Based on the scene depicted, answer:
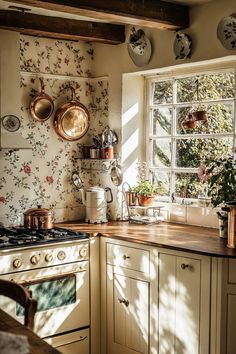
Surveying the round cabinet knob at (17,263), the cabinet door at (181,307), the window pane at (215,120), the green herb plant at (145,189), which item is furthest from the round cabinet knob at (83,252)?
the window pane at (215,120)

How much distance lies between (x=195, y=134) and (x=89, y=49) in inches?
46.4

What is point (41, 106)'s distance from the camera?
4.17 m

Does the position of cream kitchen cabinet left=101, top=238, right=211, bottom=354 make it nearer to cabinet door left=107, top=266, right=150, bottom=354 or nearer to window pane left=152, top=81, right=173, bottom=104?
cabinet door left=107, top=266, right=150, bottom=354

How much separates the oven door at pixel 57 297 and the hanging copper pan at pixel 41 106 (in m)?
1.21

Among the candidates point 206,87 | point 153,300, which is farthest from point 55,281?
point 206,87

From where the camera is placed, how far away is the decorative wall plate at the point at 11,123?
3.82 meters

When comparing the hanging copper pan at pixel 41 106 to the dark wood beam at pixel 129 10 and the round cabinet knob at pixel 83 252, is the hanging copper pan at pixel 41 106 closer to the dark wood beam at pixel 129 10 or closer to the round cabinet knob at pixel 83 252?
the dark wood beam at pixel 129 10

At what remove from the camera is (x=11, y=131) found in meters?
3.86

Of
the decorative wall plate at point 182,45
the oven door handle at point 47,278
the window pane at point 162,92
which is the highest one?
the decorative wall plate at point 182,45

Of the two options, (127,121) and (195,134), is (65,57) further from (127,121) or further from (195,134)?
(195,134)

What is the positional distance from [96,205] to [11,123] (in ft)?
3.01

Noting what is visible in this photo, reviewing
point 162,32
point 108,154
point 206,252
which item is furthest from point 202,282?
point 162,32

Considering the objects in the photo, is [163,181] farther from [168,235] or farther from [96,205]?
[168,235]

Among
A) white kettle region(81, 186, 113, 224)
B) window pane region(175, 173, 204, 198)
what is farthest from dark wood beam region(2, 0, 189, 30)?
white kettle region(81, 186, 113, 224)
